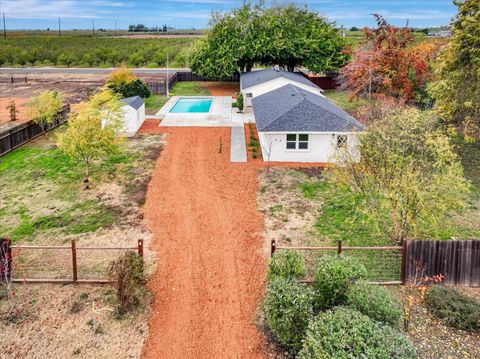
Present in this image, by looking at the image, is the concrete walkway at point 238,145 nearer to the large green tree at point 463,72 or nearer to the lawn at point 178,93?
the lawn at point 178,93

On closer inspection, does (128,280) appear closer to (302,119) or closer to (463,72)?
(302,119)

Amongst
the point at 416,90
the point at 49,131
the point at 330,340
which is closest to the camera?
the point at 330,340

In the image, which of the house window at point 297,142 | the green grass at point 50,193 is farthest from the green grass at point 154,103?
the house window at point 297,142

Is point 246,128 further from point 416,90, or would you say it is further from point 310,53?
point 310,53

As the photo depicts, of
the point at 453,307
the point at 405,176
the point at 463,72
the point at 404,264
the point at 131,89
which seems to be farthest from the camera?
the point at 131,89

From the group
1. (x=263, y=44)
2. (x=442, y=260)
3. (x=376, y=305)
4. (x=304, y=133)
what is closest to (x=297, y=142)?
(x=304, y=133)

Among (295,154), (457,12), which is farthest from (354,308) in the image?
(457,12)
